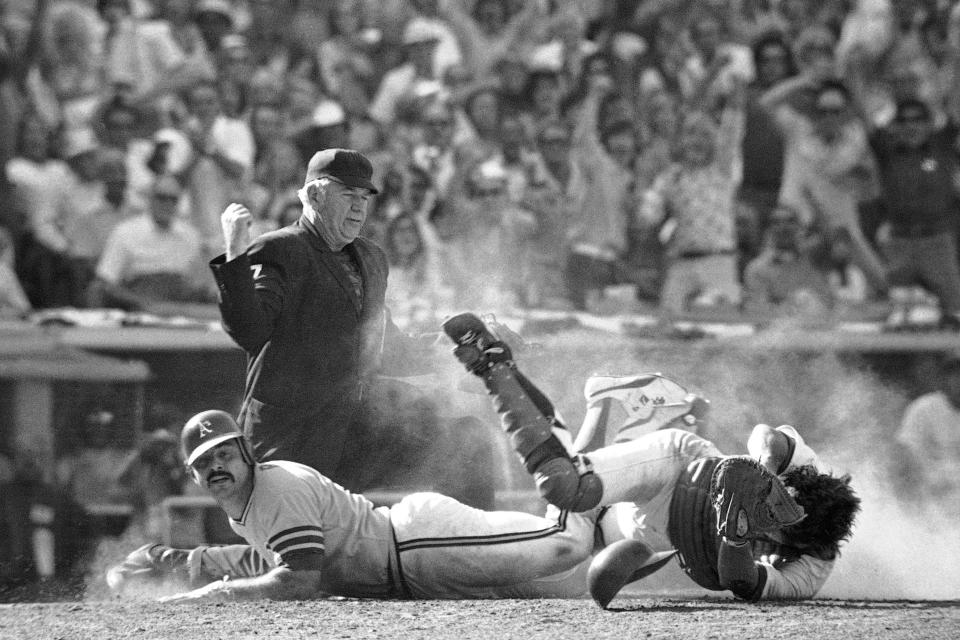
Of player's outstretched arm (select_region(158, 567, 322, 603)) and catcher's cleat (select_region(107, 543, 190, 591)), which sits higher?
player's outstretched arm (select_region(158, 567, 322, 603))

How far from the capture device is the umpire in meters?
5.11

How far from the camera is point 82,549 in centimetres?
782

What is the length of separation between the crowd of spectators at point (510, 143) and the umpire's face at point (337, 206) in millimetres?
3143

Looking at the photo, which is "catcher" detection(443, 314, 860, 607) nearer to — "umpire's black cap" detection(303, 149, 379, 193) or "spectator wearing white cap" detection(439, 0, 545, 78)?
"umpire's black cap" detection(303, 149, 379, 193)

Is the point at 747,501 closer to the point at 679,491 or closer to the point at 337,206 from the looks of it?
the point at 679,491

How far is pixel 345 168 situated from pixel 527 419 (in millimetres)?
→ 1280

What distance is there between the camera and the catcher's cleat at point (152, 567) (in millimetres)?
5316

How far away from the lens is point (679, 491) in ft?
15.9

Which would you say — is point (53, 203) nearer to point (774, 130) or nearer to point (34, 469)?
point (34, 469)

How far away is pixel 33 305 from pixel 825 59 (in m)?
5.63

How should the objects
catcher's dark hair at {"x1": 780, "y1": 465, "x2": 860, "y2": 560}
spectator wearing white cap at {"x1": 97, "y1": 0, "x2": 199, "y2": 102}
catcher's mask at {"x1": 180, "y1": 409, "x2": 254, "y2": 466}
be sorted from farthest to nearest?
spectator wearing white cap at {"x1": 97, "y1": 0, "x2": 199, "y2": 102} → catcher's dark hair at {"x1": 780, "y1": 465, "x2": 860, "y2": 560} → catcher's mask at {"x1": 180, "y1": 409, "x2": 254, "y2": 466}

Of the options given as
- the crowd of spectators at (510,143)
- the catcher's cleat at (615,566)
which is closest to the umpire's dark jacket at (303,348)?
the catcher's cleat at (615,566)

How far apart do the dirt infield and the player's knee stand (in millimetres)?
341

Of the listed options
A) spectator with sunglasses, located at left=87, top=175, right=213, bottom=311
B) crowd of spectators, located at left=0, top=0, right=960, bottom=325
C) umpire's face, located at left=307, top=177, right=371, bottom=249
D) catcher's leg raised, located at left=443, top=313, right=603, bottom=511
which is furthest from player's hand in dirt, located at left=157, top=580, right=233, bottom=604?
spectator with sunglasses, located at left=87, top=175, right=213, bottom=311
